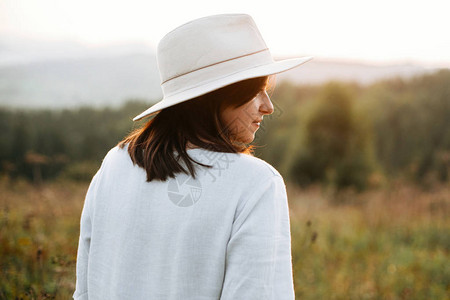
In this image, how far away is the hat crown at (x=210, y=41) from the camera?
43.1 inches

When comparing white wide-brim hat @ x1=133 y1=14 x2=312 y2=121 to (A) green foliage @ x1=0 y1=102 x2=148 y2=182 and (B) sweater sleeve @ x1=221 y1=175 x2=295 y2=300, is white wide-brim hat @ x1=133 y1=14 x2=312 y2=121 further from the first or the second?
(A) green foliage @ x1=0 y1=102 x2=148 y2=182

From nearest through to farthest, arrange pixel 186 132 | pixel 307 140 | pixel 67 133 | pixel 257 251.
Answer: pixel 257 251 → pixel 186 132 → pixel 307 140 → pixel 67 133

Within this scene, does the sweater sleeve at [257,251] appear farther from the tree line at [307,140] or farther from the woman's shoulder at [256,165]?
the tree line at [307,140]

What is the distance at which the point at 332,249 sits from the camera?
5.06 metres

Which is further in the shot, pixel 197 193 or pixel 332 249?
pixel 332 249

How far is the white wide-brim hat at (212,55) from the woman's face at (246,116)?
3.4 inches

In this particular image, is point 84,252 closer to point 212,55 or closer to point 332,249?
point 212,55

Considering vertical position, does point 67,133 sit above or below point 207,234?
above

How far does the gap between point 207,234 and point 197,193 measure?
0.32ft

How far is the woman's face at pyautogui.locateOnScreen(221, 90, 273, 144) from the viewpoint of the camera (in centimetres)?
107

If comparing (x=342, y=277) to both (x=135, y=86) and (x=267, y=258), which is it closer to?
(x=267, y=258)

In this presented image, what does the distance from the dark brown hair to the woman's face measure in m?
0.02

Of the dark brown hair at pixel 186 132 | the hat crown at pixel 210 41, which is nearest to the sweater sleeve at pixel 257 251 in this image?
the dark brown hair at pixel 186 132

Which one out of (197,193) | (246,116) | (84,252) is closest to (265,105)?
(246,116)
